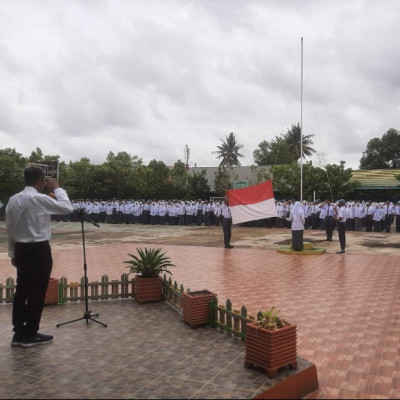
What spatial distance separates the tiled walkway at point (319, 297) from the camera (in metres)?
4.41

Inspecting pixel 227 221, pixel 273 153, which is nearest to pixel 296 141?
pixel 273 153

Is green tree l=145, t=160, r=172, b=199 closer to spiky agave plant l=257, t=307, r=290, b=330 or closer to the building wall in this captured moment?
the building wall

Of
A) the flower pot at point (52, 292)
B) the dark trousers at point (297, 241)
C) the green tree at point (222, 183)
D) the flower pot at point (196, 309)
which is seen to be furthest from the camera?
the green tree at point (222, 183)

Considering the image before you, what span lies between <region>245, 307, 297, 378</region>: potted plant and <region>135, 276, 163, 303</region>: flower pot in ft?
9.91

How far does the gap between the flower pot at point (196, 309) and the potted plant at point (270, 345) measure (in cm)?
141

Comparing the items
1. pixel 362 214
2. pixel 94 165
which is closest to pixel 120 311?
pixel 362 214

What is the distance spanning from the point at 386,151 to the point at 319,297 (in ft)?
140

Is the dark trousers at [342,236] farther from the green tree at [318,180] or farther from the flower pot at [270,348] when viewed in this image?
the green tree at [318,180]

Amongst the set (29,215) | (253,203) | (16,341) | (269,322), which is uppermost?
(253,203)

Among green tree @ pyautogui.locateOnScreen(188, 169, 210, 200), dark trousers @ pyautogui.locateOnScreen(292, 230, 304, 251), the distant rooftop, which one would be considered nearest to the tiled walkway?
dark trousers @ pyautogui.locateOnScreen(292, 230, 304, 251)

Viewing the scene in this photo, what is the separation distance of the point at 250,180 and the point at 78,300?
32.2 meters

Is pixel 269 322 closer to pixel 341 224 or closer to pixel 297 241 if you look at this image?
pixel 297 241

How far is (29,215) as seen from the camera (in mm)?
4797

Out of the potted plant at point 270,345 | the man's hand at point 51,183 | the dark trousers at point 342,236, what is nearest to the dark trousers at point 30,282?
the man's hand at point 51,183
